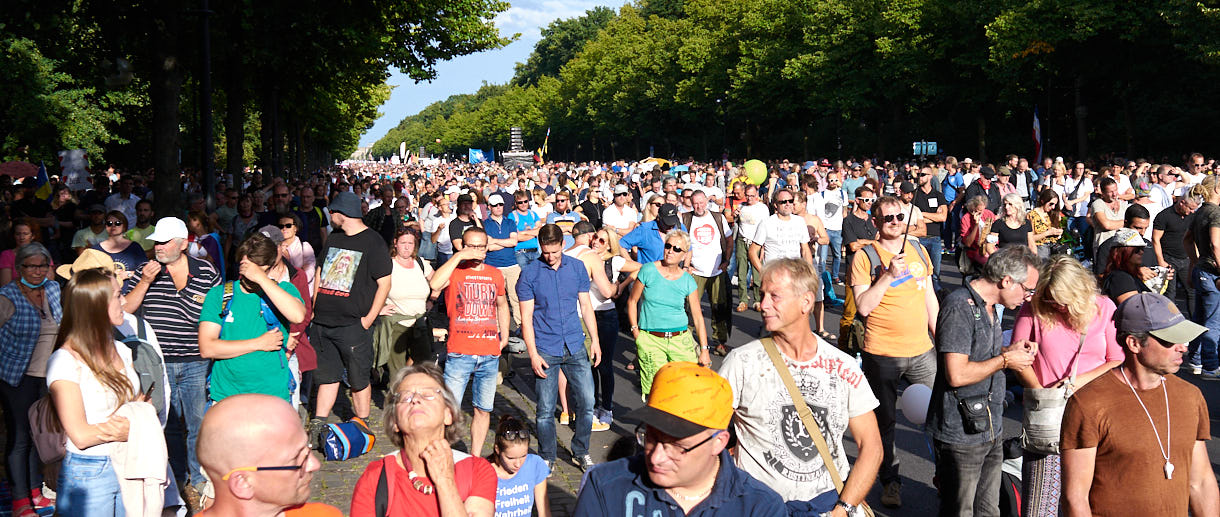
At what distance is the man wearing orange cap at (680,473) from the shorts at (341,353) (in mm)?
5107

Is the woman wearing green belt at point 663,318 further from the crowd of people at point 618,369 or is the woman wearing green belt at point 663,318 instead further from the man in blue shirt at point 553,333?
the man in blue shirt at point 553,333

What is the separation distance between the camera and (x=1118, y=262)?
29.6 ft

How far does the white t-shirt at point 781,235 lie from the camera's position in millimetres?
11266

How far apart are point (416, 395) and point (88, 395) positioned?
1.71 m

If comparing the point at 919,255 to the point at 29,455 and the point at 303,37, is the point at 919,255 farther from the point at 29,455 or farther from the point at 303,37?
the point at 303,37

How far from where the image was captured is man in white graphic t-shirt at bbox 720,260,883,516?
4031 mm

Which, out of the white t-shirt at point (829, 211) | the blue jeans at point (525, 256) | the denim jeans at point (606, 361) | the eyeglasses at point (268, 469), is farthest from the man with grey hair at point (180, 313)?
the white t-shirt at point (829, 211)

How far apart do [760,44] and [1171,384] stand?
5428 centimetres

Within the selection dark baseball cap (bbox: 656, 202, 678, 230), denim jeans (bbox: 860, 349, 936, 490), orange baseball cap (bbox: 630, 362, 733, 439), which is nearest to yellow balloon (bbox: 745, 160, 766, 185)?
dark baseball cap (bbox: 656, 202, 678, 230)

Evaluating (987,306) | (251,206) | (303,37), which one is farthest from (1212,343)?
(303,37)

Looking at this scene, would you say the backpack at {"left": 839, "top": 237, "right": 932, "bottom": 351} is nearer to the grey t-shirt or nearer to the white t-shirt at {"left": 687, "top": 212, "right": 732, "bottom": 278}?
the grey t-shirt

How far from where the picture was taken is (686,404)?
3.03 metres

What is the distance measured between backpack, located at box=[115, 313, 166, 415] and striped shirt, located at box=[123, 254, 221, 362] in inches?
39.3

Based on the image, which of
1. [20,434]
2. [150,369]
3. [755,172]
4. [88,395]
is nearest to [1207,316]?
[150,369]
